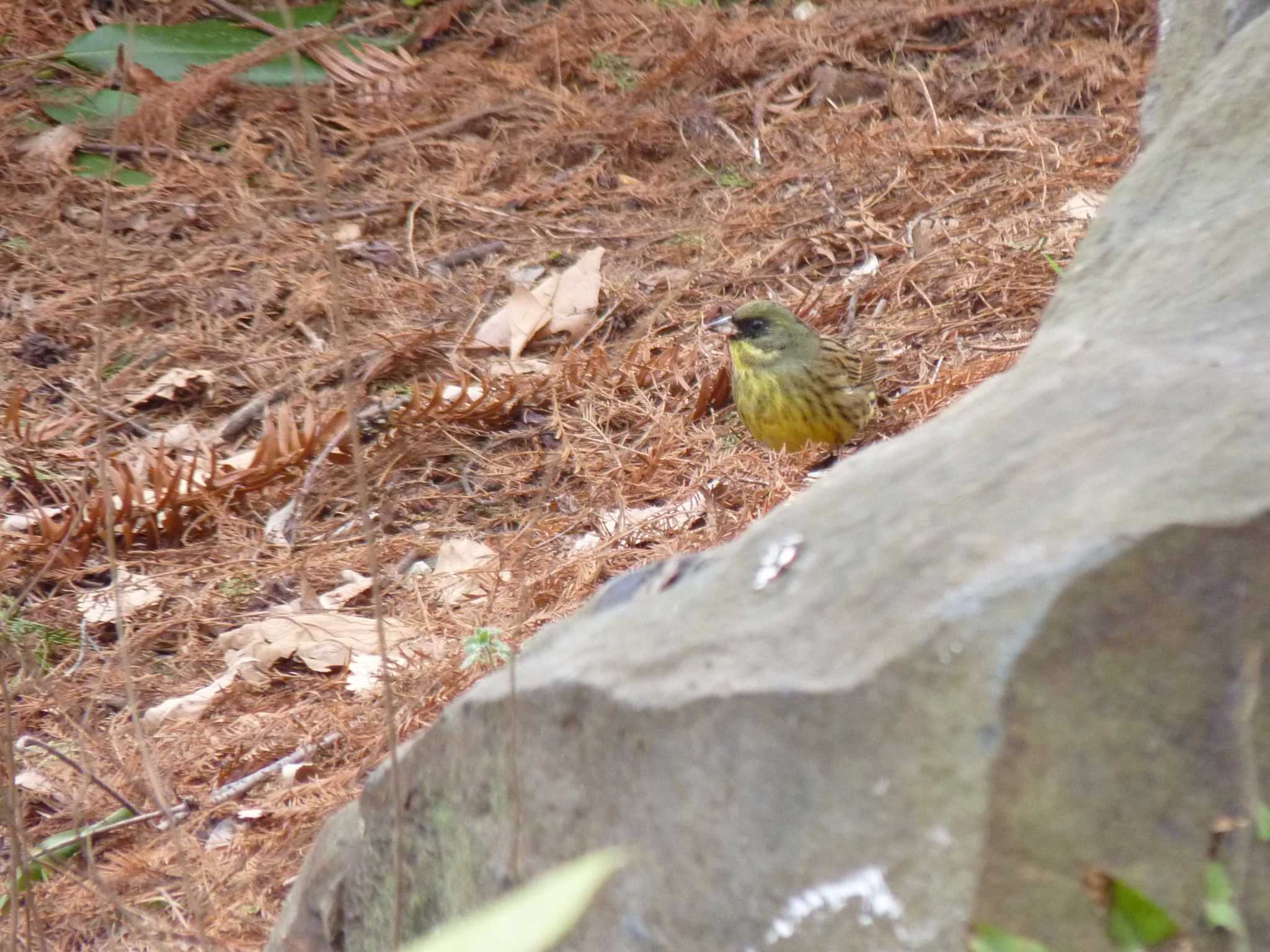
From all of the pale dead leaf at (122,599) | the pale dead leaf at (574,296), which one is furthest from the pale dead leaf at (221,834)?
the pale dead leaf at (574,296)

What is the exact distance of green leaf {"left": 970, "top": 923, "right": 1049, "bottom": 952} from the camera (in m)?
1.45

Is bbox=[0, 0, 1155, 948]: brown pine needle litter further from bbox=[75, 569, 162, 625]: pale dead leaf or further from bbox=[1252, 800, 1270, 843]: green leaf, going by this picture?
bbox=[1252, 800, 1270, 843]: green leaf

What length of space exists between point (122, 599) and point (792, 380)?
2.43 metres

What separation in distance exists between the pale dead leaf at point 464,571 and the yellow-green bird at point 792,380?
4.05 feet

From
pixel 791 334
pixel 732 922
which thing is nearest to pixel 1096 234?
pixel 732 922

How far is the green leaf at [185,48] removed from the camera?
779 centimetres

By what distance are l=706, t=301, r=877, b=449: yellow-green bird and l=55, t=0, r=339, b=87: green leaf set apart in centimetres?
367

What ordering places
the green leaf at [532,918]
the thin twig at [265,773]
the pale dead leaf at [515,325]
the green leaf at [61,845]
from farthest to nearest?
the pale dead leaf at [515,325]
the thin twig at [265,773]
the green leaf at [61,845]
the green leaf at [532,918]

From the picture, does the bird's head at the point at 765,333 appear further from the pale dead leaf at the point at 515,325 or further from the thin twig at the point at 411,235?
the thin twig at the point at 411,235

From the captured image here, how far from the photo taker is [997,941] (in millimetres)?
1453

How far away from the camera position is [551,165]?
7375mm

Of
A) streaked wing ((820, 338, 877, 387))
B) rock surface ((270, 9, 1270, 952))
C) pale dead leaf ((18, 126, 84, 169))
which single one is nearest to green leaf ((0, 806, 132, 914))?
rock surface ((270, 9, 1270, 952))

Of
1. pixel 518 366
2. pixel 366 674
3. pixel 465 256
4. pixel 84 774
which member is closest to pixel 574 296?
pixel 518 366

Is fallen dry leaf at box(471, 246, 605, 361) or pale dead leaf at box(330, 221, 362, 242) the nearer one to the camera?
fallen dry leaf at box(471, 246, 605, 361)
